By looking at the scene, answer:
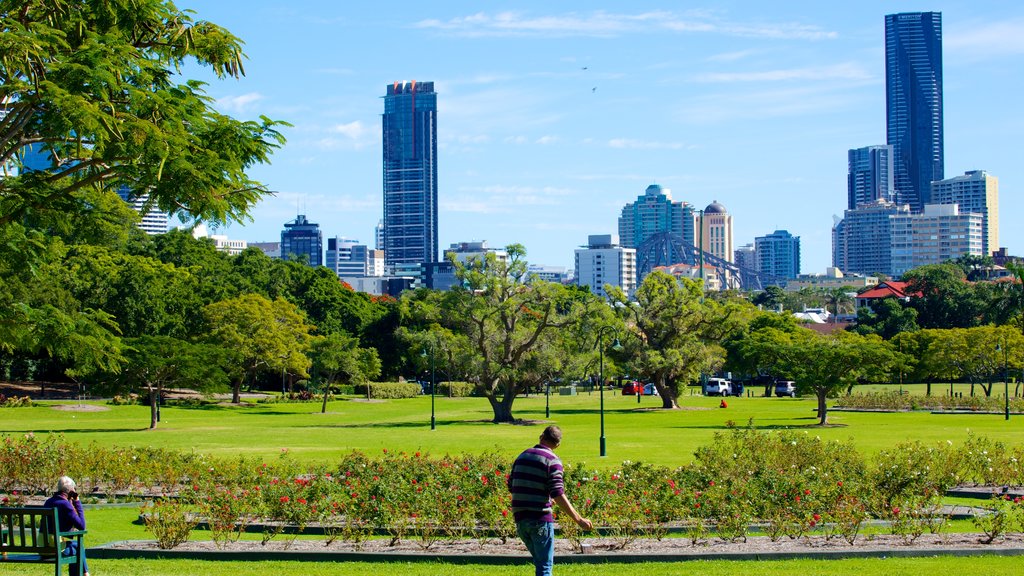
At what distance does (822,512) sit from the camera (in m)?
16.6

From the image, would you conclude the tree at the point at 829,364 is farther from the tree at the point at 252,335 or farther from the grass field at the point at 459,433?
the tree at the point at 252,335

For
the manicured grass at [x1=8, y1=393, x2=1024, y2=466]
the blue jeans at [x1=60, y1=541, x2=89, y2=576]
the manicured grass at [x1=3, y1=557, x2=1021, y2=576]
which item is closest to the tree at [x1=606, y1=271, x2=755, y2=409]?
the manicured grass at [x1=8, y1=393, x2=1024, y2=466]

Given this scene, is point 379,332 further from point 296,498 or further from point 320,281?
point 296,498

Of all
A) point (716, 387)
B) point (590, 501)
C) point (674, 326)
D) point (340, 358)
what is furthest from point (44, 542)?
point (716, 387)

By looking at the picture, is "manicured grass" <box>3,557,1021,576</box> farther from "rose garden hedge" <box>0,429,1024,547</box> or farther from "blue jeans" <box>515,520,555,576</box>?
"blue jeans" <box>515,520,555,576</box>

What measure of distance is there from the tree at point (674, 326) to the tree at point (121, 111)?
5414cm

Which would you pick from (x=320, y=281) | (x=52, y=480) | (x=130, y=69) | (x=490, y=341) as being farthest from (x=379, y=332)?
(x=130, y=69)

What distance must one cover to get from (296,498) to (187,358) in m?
35.3

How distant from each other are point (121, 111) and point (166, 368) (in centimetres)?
3780

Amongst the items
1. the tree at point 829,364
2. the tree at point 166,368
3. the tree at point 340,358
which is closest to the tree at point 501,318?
the tree at point 829,364

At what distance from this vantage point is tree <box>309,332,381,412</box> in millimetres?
76562

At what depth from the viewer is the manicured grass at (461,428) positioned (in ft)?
126

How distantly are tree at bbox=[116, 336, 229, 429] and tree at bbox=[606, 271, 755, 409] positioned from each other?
28.1 metres

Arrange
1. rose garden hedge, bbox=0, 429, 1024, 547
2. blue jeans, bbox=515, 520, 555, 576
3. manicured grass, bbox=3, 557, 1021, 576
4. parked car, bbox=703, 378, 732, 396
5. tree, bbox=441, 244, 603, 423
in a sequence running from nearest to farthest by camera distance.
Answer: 1. blue jeans, bbox=515, 520, 555, 576
2. manicured grass, bbox=3, 557, 1021, 576
3. rose garden hedge, bbox=0, 429, 1024, 547
4. tree, bbox=441, 244, 603, 423
5. parked car, bbox=703, 378, 732, 396
